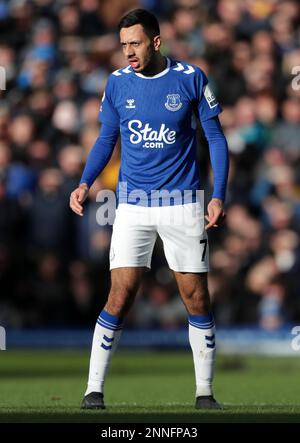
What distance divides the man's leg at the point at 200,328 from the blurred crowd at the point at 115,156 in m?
6.52

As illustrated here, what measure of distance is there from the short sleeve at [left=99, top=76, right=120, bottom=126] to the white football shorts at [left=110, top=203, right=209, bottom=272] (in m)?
0.56

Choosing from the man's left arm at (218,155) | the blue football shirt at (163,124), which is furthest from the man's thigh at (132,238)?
the man's left arm at (218,155)

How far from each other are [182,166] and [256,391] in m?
2.65

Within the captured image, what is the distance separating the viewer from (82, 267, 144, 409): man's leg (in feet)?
24.4

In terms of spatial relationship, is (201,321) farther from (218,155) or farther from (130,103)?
(130,103)

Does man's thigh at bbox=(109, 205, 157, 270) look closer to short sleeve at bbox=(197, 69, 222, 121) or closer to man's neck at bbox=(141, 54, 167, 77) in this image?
short sleeve at bbox=(197, 69, 222, 121)

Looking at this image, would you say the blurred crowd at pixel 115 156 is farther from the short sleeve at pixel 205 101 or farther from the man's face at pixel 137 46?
the man's face at pixel 137 46

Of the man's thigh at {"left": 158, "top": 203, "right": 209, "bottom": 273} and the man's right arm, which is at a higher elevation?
the man's right arm

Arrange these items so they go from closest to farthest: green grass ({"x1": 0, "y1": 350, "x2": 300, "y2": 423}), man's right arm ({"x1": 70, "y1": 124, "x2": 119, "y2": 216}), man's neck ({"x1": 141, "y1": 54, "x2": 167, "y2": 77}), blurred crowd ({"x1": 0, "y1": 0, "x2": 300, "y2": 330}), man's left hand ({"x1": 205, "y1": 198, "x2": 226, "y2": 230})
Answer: green grass ({"x1": 0, "y1": 350, "x2": 300, "y2": 423}), man's left hand ({"x1": 205, "y1": 198, "x2": 226, "y2": 230}), man's neck ({"x1": 141, "y1": 54, "x2": 167, "y2": 77}), man's right arm ({"x1": 70, "y1": 124, "x2": 119, "y2": 216}), blurred crowd ({"x1": 0, "y1": 0, "x2": 300, "y2": 330})

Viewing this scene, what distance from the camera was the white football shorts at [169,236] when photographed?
7.46 metres

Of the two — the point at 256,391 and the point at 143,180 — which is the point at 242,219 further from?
the point at 143,180

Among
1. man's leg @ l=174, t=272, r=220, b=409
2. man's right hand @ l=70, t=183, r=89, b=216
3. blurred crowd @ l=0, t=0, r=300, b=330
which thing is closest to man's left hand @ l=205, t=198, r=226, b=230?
man's leg @ l=174, t=272, r=220, b=409

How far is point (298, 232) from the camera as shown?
47.5 ft

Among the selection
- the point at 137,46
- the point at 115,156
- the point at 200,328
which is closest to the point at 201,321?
the point at 200,328
